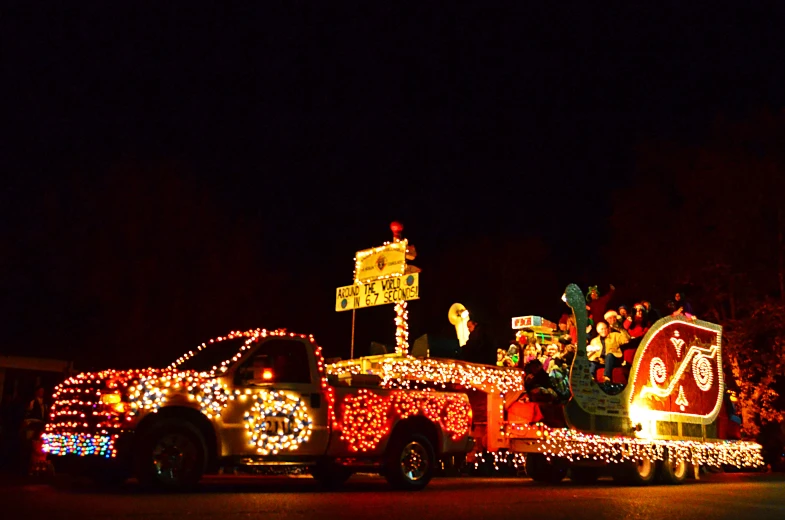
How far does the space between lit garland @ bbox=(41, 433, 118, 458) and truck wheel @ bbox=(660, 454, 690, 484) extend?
10.4 metres

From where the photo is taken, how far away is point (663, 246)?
30.9 m

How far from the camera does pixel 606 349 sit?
18.9 meters

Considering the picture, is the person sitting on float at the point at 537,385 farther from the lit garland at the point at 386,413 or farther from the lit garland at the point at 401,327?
the lit garland at the point at 401,327

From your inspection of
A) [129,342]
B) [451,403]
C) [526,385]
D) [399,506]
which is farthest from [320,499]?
[129,342]

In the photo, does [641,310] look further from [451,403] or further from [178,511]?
[178,511]

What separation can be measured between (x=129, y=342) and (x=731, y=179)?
1877 centimetres

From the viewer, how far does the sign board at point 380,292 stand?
20922 mm

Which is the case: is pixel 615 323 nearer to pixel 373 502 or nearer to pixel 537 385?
pixel 537 385

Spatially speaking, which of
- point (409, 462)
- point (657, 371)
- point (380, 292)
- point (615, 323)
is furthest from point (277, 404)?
point (380, 292)

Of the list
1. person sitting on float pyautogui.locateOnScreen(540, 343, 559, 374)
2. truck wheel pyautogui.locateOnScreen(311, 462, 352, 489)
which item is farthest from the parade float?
truck wheel pyautogui.locateOnScreen(311, 462, 352, 489)

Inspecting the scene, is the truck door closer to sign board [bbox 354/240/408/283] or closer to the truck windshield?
the truck windshield

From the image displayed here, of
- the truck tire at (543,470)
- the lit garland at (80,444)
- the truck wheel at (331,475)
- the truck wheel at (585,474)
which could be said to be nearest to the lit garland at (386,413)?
the truck wheel at (331,475)

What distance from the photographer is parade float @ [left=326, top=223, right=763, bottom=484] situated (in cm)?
1574

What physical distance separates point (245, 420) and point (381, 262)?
10.2 m
